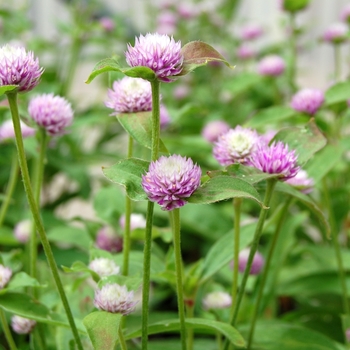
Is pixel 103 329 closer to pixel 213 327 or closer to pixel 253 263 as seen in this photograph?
pixel 213 327

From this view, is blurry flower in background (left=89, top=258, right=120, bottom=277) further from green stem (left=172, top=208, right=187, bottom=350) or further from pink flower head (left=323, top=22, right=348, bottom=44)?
pink flower head (left=323, top=22, right=348, bottom=44)

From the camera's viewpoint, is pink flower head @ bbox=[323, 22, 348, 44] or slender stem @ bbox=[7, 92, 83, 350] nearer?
slender stem @ bbox=[7, 92, 83, 350]

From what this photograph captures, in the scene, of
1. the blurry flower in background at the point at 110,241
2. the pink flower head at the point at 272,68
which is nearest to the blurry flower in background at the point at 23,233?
the blurry flower in background at the point at 110,241

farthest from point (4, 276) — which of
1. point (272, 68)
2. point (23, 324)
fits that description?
point (272, 68)

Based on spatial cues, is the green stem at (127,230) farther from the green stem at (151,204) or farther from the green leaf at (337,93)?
the green leaf at (337,93)

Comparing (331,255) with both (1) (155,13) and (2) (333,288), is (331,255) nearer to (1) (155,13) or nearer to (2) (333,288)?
(2) (333,288)

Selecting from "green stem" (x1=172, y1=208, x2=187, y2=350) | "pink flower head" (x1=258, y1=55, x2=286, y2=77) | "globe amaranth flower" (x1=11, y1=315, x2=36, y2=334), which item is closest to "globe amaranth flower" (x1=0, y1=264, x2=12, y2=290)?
"globe amaranth flower" (x1=11, y1=315, x2=36, y2=334)
